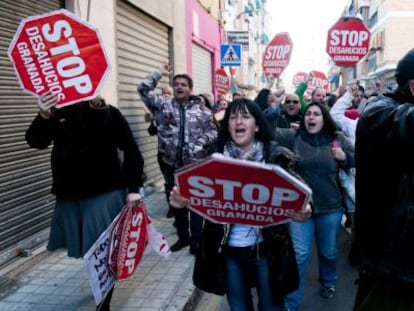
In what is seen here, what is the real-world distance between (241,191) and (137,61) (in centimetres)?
744

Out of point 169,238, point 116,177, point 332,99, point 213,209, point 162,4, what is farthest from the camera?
point 332,99

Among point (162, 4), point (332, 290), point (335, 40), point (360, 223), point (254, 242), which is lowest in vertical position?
point (332, 290)

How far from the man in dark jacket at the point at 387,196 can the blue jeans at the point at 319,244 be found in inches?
67.1

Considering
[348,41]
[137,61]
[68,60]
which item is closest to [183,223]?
[68,60]

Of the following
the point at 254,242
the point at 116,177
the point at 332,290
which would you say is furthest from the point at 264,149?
the point at 332,290

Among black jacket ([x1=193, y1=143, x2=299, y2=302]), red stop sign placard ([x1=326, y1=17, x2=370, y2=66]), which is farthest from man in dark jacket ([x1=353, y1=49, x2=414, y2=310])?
red stop sign placard ([x1=326, y1=17, x2=370, y2=66])

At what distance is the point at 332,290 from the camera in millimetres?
4555

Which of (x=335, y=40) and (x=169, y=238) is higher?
(x=335, y=40)

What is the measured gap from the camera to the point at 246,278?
2.95m

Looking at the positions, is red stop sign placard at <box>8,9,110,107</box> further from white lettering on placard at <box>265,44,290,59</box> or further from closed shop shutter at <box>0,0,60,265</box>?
white lettering on placard at <box>265,44,290,59</box>

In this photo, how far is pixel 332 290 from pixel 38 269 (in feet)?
9.76

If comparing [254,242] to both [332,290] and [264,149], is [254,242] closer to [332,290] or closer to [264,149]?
[264,149]

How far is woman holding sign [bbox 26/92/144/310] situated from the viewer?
139 inches

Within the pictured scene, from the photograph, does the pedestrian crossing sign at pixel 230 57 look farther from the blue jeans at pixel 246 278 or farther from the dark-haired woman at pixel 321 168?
the blue jeans at pixel 246 278
